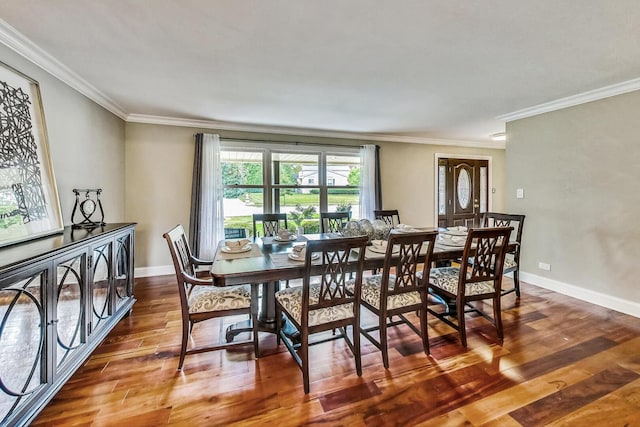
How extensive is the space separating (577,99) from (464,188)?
3078 mm

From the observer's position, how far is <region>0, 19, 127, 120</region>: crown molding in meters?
1.98

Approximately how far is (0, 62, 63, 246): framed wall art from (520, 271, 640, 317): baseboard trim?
5353mm

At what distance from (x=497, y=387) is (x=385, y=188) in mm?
4068

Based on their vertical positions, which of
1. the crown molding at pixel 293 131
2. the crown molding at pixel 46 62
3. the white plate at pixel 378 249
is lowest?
the white plate at pixel 378 249

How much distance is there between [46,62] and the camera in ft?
7.77

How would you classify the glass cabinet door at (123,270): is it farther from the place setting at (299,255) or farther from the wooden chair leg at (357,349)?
the wooden chair leg at (357,349)

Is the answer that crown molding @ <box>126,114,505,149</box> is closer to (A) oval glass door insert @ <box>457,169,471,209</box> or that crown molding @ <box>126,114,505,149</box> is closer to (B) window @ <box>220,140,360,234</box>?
(B) window @ <box>220,140,360,234</box>

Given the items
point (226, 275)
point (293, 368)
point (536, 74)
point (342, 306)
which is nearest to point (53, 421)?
point (226, 275)

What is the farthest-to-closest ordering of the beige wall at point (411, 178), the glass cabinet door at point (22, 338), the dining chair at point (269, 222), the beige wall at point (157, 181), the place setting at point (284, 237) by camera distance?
1. the beige wall at point (411, 178)
2. the beige wall at point (157, 181)
3. the dining chair at point (269, 222)
4. the place setting at point (284, 237)
5. the glass cabinet door at point (22, 338)

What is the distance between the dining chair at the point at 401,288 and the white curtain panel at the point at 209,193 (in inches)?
111

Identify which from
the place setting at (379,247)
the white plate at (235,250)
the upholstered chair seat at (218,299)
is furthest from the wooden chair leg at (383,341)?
the white plate at (235,250)

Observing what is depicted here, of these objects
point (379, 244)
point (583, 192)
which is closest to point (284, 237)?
point (379, 244)

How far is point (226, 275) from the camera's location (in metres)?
1.86

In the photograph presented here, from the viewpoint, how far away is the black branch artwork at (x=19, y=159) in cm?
185
